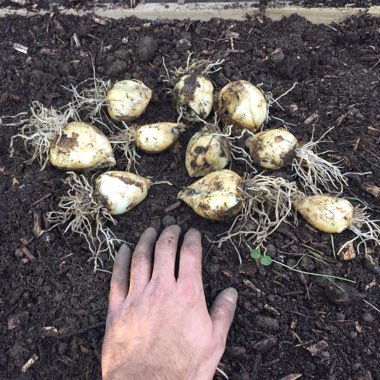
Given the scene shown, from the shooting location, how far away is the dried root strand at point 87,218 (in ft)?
6.28

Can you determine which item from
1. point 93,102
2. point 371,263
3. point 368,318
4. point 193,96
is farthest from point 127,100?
point 368,318

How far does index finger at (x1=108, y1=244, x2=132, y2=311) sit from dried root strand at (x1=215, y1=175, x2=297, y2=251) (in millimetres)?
379

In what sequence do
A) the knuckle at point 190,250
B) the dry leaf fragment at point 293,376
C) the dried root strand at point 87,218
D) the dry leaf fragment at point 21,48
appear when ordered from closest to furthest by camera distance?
the dry leaf fragment at point 293,376 → the knuckle at point 190,250 → the dried root strand at point 87,218 → the dry leaf fragment at point 21,48

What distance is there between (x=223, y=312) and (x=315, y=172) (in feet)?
2.41

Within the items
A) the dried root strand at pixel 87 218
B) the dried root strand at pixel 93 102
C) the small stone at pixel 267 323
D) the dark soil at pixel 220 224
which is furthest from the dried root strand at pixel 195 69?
the small stone at pixel 267 323

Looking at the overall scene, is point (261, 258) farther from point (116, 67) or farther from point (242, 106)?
point (116, 67)

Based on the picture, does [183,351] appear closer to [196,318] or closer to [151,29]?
[196,318]

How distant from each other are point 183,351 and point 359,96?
5.04 ft

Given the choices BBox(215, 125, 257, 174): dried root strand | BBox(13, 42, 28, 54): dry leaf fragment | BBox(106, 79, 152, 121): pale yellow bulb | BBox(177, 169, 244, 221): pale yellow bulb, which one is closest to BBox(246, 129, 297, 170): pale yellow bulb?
BBox(215, 125, 257, 174): dried root strand

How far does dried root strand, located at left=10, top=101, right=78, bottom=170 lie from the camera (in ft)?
6.76

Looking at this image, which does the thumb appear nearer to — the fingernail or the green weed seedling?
the fingernail

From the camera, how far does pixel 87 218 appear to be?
1.94m

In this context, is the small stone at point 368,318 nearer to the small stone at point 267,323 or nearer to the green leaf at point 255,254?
the small stone at point 267,323

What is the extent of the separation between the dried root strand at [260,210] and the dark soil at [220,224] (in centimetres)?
6
